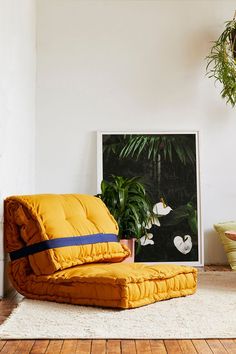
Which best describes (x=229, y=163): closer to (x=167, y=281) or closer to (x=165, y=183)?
(x=165, y=183)

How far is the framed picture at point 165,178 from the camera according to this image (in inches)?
203

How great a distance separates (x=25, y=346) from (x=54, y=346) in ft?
0.36

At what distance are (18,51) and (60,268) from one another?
65.5 inches

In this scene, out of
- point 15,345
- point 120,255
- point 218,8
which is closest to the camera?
point 15,345

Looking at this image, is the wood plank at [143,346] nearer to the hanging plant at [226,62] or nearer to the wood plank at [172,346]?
the wood plank at [172,346]

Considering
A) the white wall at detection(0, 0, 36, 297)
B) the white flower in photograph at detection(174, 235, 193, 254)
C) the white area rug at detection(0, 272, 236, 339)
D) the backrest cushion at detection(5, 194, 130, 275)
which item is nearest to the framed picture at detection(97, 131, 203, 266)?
the white flower in photograph at detection(174, 235, 193, 254)

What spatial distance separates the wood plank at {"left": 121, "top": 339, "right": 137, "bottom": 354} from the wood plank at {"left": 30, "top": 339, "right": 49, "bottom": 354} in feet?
0.94

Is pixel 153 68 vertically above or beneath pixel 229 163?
above

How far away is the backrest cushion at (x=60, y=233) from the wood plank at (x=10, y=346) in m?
0.98

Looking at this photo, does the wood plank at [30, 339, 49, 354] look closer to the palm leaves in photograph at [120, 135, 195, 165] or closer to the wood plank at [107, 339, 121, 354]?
the wood plank at [107, 339, 121, 354]

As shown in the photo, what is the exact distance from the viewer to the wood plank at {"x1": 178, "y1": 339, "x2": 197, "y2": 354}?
2277mm

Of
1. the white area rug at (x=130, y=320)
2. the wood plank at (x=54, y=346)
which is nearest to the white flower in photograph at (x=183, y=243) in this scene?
the white area rug at (x=130, y=320)

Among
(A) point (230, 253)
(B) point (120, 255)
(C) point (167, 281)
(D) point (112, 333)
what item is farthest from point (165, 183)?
(D) point (112, 333)

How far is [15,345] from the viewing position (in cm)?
238
